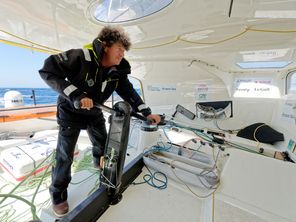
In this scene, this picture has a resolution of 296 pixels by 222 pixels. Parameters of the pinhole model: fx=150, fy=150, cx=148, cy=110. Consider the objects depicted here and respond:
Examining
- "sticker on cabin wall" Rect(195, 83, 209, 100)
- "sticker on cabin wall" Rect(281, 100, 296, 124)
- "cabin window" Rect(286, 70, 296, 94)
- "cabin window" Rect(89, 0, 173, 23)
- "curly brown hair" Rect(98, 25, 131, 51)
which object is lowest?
"sticker on cabin wall" Rect(281, 100, 296, 124)

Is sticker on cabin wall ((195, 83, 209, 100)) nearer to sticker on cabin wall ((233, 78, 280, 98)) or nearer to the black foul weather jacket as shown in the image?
sticker on cabin wall ((233, 78, 280, 98))

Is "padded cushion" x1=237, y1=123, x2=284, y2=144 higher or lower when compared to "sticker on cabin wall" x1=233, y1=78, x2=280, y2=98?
lower

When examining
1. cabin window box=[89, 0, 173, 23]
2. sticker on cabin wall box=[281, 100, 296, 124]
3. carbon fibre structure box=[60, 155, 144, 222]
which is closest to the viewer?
carbon fibre structure box=[60, 155, 144, 222]

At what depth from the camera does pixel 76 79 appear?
1000mm

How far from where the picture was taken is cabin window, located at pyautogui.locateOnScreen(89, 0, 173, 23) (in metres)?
1.09

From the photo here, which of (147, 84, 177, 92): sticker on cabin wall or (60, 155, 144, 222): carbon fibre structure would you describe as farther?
(147, 84, 177, 92): sticker on cabin wall

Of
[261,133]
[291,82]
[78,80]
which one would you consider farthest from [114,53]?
[291,82]

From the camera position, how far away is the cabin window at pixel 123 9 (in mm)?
1094

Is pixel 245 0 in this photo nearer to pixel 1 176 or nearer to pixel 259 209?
pixel 259 209

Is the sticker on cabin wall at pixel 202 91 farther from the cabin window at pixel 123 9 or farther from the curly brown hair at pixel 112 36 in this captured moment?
the curly brown hair at pixel 112 36

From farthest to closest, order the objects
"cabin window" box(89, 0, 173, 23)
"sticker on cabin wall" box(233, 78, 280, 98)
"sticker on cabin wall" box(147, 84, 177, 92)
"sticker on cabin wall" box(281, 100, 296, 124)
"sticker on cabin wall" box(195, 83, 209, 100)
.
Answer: "sticker on cabin wall" box(147, 84, 177, 92) < "sticker on cabin wall" box(195, 83, 209, 100) < "sticker on cabin wall" box(233, 78, 280, 98) < "sticker on cabin wall" box(281, 100, 296, 124) < "cabin window" box(89, 0, 173, 23)

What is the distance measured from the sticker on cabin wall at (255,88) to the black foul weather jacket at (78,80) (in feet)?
7.78

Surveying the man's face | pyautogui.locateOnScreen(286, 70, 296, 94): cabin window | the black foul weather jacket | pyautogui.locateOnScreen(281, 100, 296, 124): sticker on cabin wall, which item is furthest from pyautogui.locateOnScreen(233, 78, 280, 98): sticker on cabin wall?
the man's face

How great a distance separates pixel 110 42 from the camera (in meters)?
0.97
